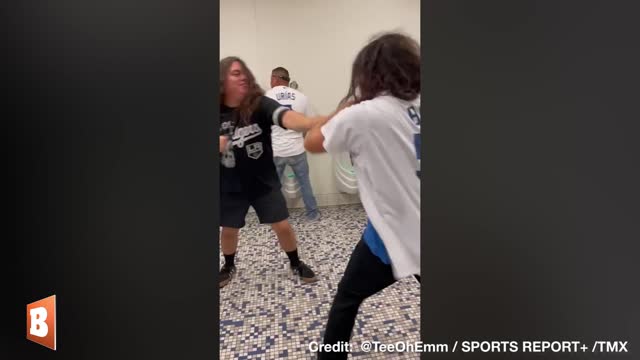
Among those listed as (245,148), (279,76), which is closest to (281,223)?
(245,148)

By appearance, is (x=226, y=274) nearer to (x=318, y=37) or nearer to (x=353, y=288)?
(x=353, y=288)

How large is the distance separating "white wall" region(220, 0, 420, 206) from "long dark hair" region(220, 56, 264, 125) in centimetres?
1

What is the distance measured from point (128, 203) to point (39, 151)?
0.16 m

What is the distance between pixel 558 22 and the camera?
0.76 m

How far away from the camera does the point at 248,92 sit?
0.70 meters

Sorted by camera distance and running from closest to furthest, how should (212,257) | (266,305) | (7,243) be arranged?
(7,243), (212,257), (266,305)

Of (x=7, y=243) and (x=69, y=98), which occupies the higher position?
(x=69, y=98)

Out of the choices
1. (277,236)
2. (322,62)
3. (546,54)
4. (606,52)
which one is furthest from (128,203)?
(606,52)

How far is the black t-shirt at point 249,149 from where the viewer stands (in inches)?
26.9

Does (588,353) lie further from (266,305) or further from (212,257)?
(212,257)

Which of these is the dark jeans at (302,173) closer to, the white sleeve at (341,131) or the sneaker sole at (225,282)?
the white sleeve at (341,131)

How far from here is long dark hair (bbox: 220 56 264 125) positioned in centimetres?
68

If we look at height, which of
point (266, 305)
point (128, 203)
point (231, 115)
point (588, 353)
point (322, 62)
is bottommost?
point (588, 353)

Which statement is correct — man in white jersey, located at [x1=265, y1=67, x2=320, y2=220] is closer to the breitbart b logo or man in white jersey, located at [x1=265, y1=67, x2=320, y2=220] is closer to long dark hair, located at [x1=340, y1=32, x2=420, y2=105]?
long dark hair, located at [x1=340, y1=32, x2=420, y2=105]
